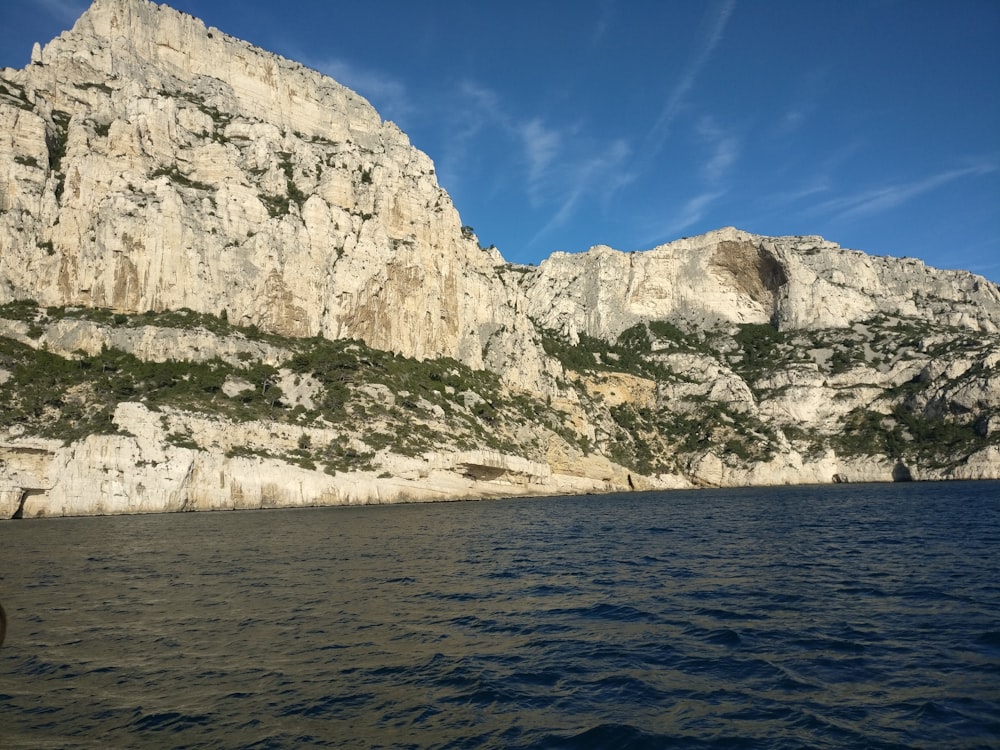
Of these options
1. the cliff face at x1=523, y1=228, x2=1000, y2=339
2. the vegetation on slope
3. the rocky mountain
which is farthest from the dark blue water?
the cliff face at x1=523, y1=228, x2=1000, y2=339

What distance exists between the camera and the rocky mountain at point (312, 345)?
60531 mm

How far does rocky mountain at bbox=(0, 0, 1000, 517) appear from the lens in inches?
2383

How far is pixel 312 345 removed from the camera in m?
83.6

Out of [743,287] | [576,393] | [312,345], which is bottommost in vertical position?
[576,393]

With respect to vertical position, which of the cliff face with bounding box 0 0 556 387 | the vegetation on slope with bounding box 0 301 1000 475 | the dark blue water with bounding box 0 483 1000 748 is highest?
the cliff face with bounding box 0 0 556 387

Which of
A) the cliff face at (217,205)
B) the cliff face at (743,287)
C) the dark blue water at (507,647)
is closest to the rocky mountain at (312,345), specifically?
the cliff face at (217,205)

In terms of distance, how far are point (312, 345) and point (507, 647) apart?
74891 millimetres

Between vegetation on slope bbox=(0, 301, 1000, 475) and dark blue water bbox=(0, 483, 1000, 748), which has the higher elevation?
vegetation on slope bbox=(0, 301, 1000, 475)

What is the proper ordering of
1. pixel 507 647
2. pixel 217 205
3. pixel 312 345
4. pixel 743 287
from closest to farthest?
pixel 507 647 < pixel 312 345 < pixel 217 205 < pixel 743 287

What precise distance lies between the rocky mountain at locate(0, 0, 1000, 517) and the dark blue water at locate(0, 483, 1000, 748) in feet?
111

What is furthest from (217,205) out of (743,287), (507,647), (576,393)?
(743,287)

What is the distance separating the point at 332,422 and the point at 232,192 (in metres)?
41.2

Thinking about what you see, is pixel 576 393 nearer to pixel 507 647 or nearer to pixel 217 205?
pixel 217 205

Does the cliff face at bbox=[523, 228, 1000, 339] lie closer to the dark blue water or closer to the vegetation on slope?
the vegetation on slope
